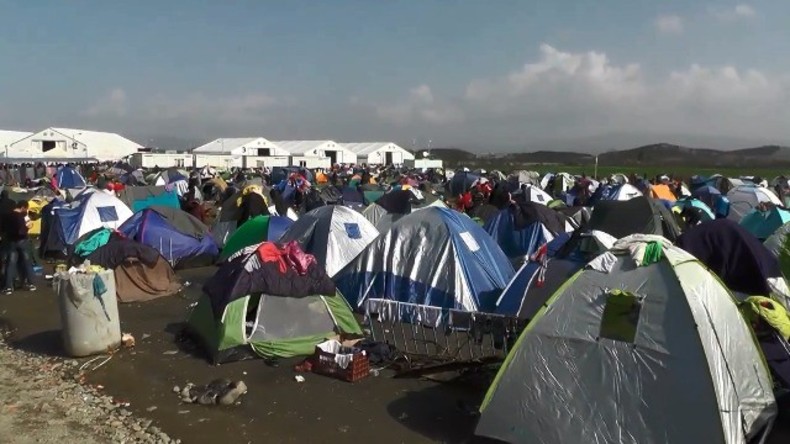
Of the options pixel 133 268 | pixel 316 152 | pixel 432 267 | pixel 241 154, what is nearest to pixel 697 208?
pixel 432 267

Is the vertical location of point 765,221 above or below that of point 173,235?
above

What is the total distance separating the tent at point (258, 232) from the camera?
1392 centimetres

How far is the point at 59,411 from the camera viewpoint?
22.8 feet

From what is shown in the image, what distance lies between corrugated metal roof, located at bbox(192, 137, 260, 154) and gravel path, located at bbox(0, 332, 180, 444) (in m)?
72.4

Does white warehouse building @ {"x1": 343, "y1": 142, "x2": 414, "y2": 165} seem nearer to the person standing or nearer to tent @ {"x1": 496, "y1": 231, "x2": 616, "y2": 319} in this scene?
the person standing

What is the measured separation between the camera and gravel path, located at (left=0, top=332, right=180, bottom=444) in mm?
6332

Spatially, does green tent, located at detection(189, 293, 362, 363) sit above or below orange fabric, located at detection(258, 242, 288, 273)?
below

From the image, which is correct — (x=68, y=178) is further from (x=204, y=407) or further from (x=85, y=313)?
(x=204, y=407)

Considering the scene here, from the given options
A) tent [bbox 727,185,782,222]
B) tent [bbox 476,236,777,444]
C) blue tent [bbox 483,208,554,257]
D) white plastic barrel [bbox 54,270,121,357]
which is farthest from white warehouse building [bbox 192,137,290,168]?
tent [bbox 476,236,777,444]

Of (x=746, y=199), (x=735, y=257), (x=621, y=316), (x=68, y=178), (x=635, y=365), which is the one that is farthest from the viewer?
(x=68, y=178)

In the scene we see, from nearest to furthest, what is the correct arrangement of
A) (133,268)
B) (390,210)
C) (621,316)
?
1. (621,316)
2. (133,268)
3. (390,210)

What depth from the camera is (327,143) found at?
8900 centimetres

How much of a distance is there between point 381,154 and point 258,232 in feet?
274

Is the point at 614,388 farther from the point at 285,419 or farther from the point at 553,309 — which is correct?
the point at 285,419
